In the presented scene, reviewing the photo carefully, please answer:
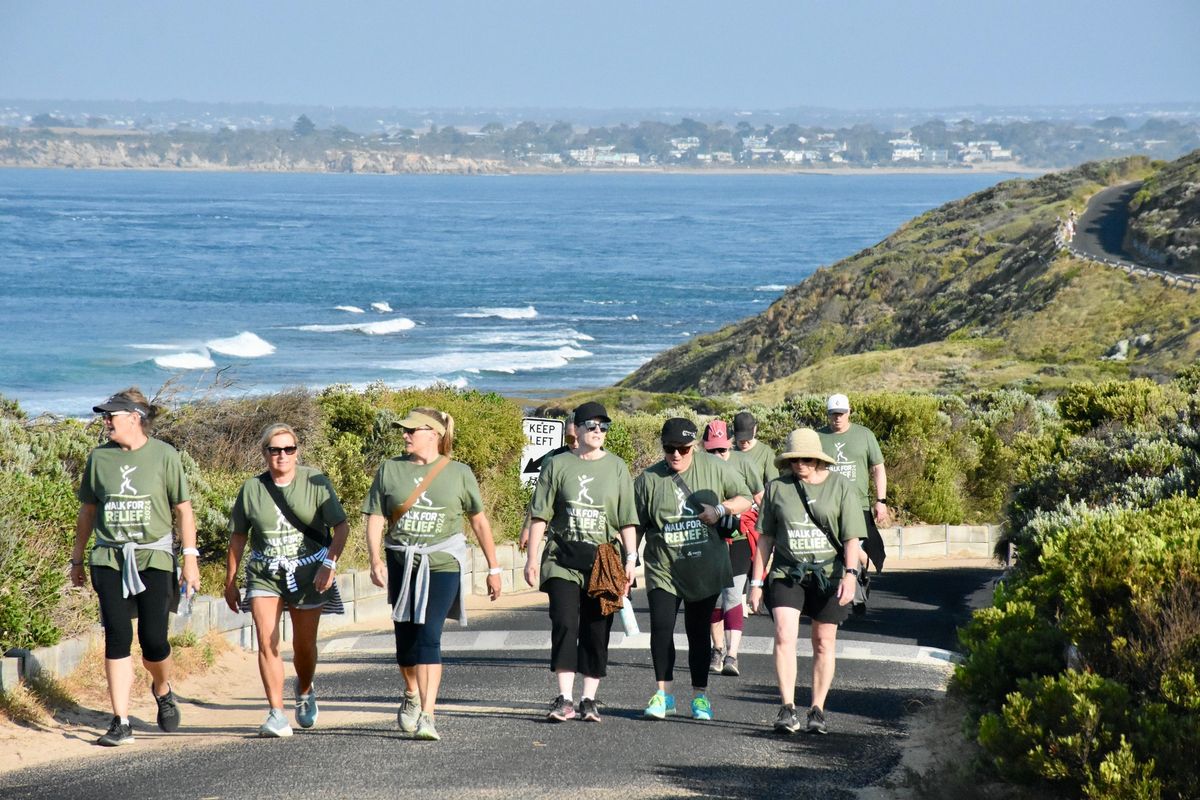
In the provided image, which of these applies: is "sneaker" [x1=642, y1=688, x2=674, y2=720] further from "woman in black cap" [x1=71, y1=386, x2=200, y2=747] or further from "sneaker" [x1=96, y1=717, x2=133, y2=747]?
"sneaker" [x1=96, y1=717, x2=133, y2=747]

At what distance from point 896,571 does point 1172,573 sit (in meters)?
8.54

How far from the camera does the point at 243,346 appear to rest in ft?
218

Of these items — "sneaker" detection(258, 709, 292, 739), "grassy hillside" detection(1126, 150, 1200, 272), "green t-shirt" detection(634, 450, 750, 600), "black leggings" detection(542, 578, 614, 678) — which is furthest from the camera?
"grassy hillside" detection(1126, 150, 1200, 272)

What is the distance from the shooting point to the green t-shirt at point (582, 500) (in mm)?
7543

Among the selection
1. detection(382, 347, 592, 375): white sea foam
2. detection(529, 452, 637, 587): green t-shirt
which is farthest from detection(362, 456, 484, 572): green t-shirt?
detection(382, 347, 592, 375): white sea foam

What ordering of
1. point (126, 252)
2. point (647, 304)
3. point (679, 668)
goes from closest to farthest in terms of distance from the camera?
1. point (679, 668)
2. point (647, 304)
3. point (126, 252)

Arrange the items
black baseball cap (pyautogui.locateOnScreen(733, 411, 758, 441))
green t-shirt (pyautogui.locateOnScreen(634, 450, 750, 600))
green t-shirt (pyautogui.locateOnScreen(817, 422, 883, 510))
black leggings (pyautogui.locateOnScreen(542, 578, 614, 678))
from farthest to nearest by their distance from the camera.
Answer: green t-shirt (pyautogui.locateOnScreen(817, 422, 883, 510)) → black baseball cap (pyautogui.locateOnScreen(733, 411, 758, 441)) → green t-shirt (pyautogui.locateOnScreen(634, 450, 750, 600)) → black leggings (pyautogui.locateOnScreen(542, 578, 614, 678))

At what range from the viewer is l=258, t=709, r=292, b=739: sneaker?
24.5ft

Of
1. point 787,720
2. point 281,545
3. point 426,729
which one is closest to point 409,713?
point 426,729

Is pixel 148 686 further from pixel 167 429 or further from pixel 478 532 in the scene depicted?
pixel 167 429

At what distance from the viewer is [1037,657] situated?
22.0 ft

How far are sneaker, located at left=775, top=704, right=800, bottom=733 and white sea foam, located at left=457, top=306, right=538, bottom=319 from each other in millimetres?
77303

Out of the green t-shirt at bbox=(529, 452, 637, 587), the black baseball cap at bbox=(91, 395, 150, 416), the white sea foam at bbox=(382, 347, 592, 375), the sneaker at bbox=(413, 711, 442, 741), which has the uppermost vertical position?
the black baseball cap at bbox=(91, 395, 150, 416)

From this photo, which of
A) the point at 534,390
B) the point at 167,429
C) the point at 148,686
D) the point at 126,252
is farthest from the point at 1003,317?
the point at 126,252
